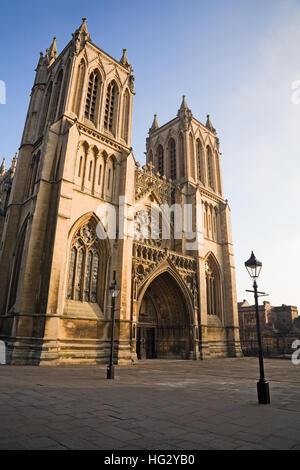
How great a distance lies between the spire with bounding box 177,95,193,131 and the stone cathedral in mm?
269

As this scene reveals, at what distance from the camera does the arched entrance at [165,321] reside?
2408 centimetres

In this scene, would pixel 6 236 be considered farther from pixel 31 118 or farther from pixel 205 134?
pixel 205 134

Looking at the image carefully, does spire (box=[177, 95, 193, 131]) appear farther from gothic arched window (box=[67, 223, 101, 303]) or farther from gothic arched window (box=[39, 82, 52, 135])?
gothic arched window (box=[67, 223, 101, 303])

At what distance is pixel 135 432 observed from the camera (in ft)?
13.5

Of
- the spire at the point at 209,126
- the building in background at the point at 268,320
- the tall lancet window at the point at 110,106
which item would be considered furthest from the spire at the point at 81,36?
the building in background at the point at 268,320

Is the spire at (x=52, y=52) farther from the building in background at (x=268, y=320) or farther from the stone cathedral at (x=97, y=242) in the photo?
the building in background at (x=268, y=320)

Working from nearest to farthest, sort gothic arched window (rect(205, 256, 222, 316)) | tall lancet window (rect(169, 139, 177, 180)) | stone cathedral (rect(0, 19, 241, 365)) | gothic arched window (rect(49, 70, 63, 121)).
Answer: stone cathedral (rect(0, 19, 241, 365)) → gothic arched window (rect(49, 70, 63, 121)) → gothic arched window (rect(205, 256, 222, 316)) → tall lancet window (rect(169, 139, 177, 180))

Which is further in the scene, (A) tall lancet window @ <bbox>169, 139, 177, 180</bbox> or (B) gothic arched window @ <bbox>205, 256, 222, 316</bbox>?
(A) tall lancet window @ <bbox>169, 139, 177, 180</bbox>

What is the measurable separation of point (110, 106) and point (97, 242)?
12313mm

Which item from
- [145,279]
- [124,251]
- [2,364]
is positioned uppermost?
[124,251]

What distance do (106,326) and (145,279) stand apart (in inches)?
174

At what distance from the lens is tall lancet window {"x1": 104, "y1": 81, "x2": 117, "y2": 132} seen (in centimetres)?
2444

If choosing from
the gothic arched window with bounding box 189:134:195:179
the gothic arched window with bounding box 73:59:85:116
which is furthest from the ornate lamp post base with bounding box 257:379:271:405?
the gothic arched window with bounding box 189:134:195:179
